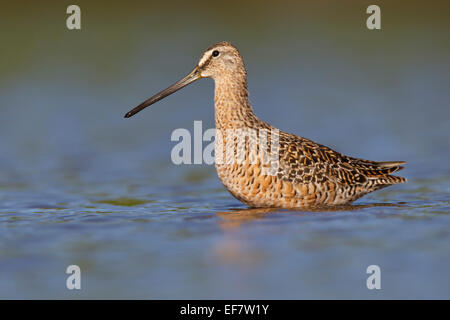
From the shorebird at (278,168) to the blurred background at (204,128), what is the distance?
0.74ft

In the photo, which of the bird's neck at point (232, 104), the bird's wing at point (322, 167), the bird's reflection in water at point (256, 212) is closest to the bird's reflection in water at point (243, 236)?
the bird's reflection in water at point (256, 212)

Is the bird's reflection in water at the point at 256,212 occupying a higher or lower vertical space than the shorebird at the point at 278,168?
lower

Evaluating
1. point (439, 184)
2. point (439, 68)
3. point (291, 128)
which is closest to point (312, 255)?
point (439, 184)

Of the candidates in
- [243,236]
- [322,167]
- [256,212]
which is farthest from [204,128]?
[243,236]

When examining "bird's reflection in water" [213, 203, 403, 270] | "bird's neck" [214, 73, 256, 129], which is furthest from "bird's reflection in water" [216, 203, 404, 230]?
"bird's neck" [214, 73, 256, 129]

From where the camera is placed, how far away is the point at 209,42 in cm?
1563

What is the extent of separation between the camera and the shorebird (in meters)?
6.27

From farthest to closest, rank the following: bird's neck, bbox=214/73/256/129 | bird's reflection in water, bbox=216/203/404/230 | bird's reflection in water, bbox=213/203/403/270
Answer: bird's neck, bbox=214/73/256/129 → bird's reflection in water, bbox=216/203/404/230 → bird's reflection in water, bbox=213/203/403/270

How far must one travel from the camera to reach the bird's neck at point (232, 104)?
6496 mm

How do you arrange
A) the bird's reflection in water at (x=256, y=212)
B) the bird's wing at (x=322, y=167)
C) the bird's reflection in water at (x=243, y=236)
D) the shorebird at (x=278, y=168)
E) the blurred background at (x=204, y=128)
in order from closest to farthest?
the blurred background at (x=204, y=128) → the bird's reflection in water at (x=243, y=236) → the bird's reflection in water at (x=256, y=212) → the shorebird at (x=278, y=168) → the bird's wing at (x=322, y=167)

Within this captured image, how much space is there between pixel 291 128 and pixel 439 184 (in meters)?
3.46

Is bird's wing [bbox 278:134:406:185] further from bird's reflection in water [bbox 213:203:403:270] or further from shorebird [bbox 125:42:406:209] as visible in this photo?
bird's reflection in water [bbox 213:203:403:270]

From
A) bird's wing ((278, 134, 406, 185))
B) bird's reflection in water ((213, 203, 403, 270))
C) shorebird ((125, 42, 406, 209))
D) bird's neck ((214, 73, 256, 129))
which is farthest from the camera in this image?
bird's neck ((214, 73, 256, 129))

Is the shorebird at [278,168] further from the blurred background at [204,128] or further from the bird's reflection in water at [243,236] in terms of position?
the blurred background at [204,128]
